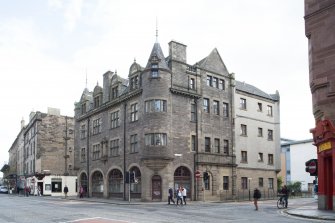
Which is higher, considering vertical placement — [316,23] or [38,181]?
[316,23]

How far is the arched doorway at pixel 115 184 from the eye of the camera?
47.4 metres

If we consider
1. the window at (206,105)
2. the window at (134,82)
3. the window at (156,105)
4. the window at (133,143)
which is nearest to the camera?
the window at (156,105)

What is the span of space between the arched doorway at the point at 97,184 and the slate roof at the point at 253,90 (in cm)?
2054

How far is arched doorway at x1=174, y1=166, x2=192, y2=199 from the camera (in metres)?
43.0

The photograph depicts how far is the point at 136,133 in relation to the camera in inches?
1757

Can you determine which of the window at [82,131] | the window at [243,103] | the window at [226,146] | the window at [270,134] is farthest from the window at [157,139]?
the window at [270,134]

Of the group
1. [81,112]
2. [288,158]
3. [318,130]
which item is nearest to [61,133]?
[81,112]

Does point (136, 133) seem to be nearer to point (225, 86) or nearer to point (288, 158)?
point (225, 86)

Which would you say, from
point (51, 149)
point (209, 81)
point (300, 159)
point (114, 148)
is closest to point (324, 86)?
point (209, 81)

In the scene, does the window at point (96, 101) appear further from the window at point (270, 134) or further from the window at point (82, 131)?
the window at point (270, 134)

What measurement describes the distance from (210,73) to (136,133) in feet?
36.0

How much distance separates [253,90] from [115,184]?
21.7 m

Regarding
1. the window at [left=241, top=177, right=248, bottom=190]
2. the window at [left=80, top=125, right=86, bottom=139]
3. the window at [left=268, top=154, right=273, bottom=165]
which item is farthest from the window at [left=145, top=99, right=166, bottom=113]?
the window at [left=268, top=154, right=273, bottom=165]

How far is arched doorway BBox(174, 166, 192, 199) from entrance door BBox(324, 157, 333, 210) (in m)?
18.5
